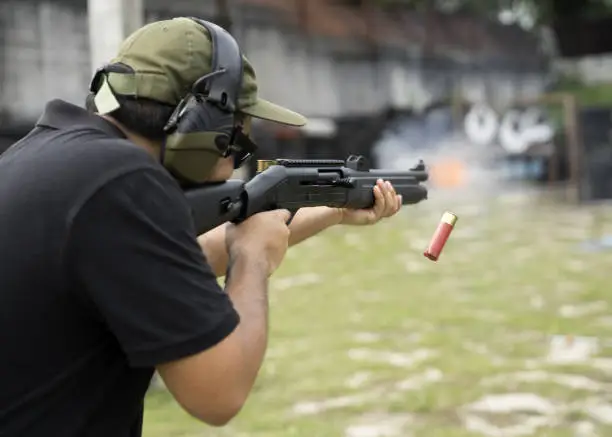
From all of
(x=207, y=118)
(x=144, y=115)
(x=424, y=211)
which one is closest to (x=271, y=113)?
(x=207, y=118)

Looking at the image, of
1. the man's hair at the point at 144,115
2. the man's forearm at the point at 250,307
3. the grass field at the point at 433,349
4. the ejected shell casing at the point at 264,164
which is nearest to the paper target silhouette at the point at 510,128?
the grass field at the point at 433,349

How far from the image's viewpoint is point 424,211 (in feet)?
52.2

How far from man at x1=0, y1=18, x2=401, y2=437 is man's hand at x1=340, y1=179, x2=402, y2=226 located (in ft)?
4.00

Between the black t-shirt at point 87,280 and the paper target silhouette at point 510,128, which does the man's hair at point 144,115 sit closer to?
the black t-shirt at point 87,280

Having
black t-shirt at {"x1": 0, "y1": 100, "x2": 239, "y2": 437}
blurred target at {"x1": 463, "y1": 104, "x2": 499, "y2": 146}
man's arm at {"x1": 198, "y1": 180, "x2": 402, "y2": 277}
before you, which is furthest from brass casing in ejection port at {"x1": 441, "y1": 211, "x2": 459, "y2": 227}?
blurred target at {"x1": 463, "y1": 104, "x2": 499, "y2": 146}

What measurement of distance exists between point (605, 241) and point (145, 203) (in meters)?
9.93

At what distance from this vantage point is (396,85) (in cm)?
2509

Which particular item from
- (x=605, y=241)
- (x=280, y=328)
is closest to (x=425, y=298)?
(x=280, y=328)

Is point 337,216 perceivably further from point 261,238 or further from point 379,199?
point 261,238

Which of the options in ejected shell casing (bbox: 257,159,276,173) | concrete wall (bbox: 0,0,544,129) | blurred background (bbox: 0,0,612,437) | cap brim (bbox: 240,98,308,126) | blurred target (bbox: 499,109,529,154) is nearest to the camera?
cap brim (bbox: 240,98,308,126)

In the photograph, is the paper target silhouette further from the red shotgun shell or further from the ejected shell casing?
the ejected shell casing

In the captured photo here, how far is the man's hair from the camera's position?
1781 millimetres

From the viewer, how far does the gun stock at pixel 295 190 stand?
6.61ft

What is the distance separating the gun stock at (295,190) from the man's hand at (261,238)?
38 mm
